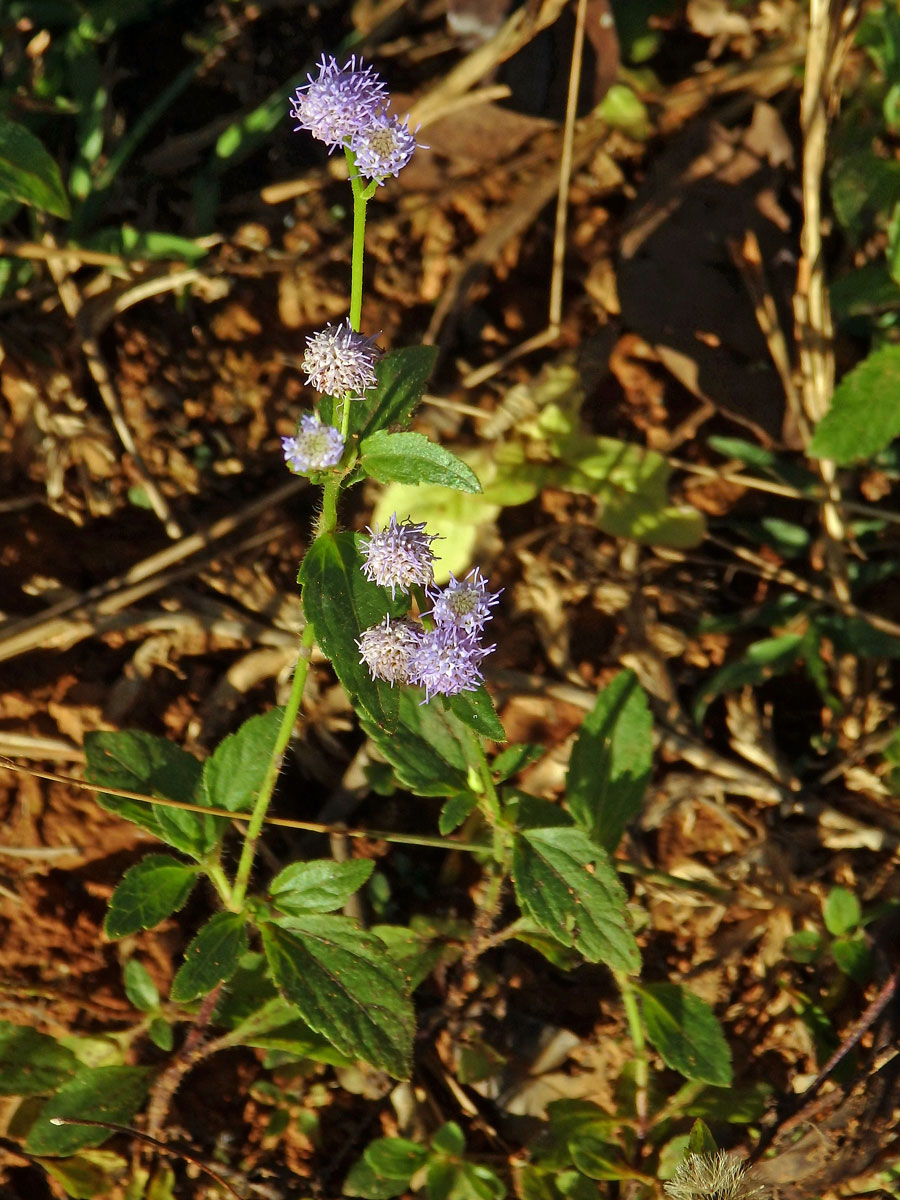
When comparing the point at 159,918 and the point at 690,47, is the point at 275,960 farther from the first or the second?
the point at 690,47

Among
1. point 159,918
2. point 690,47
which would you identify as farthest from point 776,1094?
point 690,47

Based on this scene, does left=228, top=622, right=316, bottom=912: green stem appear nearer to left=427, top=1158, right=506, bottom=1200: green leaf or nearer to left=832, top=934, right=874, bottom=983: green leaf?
left=427, top=1158, right=506, bottom=1200: green leaf

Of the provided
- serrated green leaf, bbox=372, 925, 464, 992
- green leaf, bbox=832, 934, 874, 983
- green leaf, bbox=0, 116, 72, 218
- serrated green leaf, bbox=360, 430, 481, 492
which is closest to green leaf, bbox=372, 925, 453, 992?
serrated green leaf, bbox=372, 925, 464, 992

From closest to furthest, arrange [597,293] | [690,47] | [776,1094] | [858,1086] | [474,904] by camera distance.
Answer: [858,1086], [776,1094], [474,904], [597,293], [690,47]

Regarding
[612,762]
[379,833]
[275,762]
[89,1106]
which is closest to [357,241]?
[275,762]

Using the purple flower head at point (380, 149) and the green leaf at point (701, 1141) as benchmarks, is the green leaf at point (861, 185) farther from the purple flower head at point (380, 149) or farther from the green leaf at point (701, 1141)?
the green leaf at point (701, 1141)

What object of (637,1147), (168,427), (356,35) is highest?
(356,35)

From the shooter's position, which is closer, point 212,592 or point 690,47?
point 212,592

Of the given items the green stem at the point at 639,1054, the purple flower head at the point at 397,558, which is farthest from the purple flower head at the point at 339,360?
the green stem at the point at 639,1054
